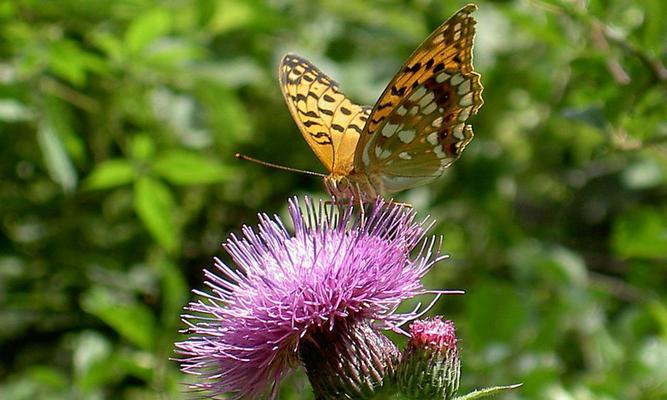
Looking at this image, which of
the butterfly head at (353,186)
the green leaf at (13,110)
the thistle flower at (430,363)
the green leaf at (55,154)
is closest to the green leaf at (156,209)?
the green leaf at (55,154)

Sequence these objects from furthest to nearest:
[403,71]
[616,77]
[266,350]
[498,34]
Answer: [498,34] → [616,77] → [403,71] → [266,350]

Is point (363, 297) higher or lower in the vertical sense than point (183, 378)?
lower

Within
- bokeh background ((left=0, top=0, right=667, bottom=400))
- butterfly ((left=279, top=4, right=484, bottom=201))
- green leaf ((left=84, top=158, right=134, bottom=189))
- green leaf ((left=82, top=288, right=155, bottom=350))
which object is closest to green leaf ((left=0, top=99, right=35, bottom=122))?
bokeh background ((left=0, top=0, right=667, bottom=400))

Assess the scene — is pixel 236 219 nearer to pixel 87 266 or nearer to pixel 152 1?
pixel 87 266

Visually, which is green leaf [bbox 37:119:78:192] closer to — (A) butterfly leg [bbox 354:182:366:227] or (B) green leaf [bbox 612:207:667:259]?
(A) butterfly leg [bbox 354:182:366:227]

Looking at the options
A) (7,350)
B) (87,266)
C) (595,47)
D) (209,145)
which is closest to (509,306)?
(595,47)

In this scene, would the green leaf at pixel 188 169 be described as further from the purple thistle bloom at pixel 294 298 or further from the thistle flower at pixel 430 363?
the thistle flower at pixel 430 363

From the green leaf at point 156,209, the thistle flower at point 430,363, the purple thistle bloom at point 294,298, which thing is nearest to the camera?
the thistle flower at point 430,363
